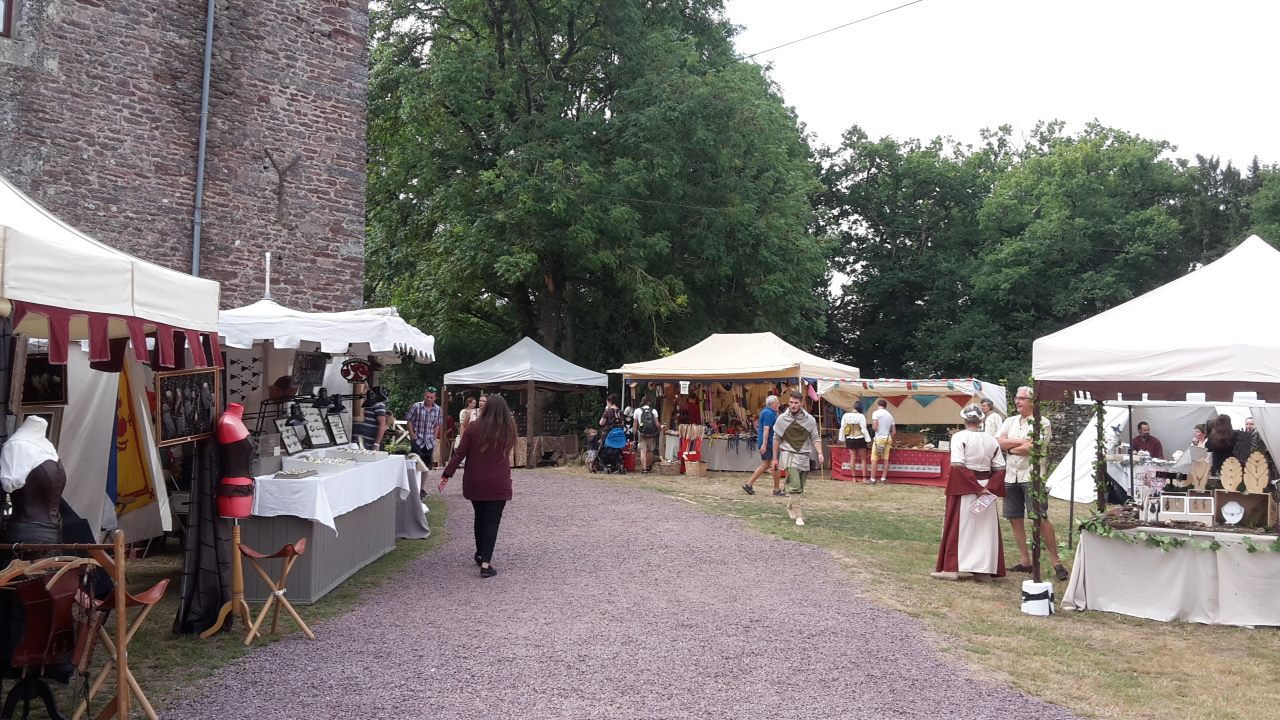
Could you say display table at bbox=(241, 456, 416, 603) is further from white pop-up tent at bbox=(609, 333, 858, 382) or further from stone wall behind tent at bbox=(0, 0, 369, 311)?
white pop-up tent at bbox=(609, 333, 858, 382)

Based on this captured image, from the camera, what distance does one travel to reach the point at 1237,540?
24.5ft

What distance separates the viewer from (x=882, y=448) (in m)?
19.4

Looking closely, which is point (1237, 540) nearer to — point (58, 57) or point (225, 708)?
point (225, 708)

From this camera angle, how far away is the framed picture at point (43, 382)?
23.7 feet

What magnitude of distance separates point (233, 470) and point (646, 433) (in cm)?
1481

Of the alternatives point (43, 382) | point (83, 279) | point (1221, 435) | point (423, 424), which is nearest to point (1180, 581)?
point (1221, 435)

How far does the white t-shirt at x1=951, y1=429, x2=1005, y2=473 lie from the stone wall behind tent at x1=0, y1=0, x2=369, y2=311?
31.3ft

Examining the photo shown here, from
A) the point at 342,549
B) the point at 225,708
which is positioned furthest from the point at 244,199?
the point at 225,708

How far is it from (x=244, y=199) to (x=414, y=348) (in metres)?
5.28

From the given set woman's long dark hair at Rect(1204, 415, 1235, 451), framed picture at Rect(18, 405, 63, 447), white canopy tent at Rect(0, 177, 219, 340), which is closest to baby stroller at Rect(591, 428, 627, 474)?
woman's long dark hair at Rect(1204, 415, 1235, 451)

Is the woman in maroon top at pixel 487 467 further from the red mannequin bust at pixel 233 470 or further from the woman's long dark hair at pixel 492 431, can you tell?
the red mannequin bust at pixel 233 470

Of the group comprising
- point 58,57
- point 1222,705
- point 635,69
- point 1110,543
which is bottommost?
point 1222,705

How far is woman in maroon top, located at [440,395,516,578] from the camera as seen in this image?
8.77m

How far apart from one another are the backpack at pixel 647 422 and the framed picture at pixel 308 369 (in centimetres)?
1054
